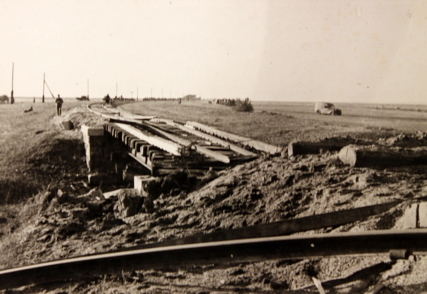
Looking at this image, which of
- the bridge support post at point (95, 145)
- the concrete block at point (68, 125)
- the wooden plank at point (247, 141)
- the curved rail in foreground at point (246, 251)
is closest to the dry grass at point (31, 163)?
the bridge support post at point (95, 145)

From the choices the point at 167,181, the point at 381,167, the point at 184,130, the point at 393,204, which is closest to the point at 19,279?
the point at 167,181

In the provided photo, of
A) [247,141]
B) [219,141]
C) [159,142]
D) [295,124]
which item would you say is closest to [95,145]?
[159,142]

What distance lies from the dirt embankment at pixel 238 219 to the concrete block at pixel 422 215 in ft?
0.95

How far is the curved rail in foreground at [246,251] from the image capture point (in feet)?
9.67

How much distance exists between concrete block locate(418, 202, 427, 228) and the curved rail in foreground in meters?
0.42

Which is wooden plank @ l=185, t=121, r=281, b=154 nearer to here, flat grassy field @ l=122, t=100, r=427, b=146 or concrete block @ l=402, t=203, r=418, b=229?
flat grassy field @ l=122, t=100, r=427, b=146

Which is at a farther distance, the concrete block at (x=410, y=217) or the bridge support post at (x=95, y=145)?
the bridge support post at (x=95, y=145)

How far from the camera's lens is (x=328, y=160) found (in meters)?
5.55

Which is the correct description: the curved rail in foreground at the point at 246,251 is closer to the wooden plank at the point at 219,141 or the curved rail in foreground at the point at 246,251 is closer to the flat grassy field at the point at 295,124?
the wooden plank at the point at 219,141

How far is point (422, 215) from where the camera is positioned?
3.29 meters

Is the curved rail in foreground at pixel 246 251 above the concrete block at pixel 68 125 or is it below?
below

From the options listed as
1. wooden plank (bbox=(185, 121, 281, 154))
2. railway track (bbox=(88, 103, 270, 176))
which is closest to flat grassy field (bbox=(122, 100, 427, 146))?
wooden plank (bbox=(185, 121, 281, 154))

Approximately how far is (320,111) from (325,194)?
31.8 m

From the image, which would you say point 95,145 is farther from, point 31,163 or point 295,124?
point 295,124
